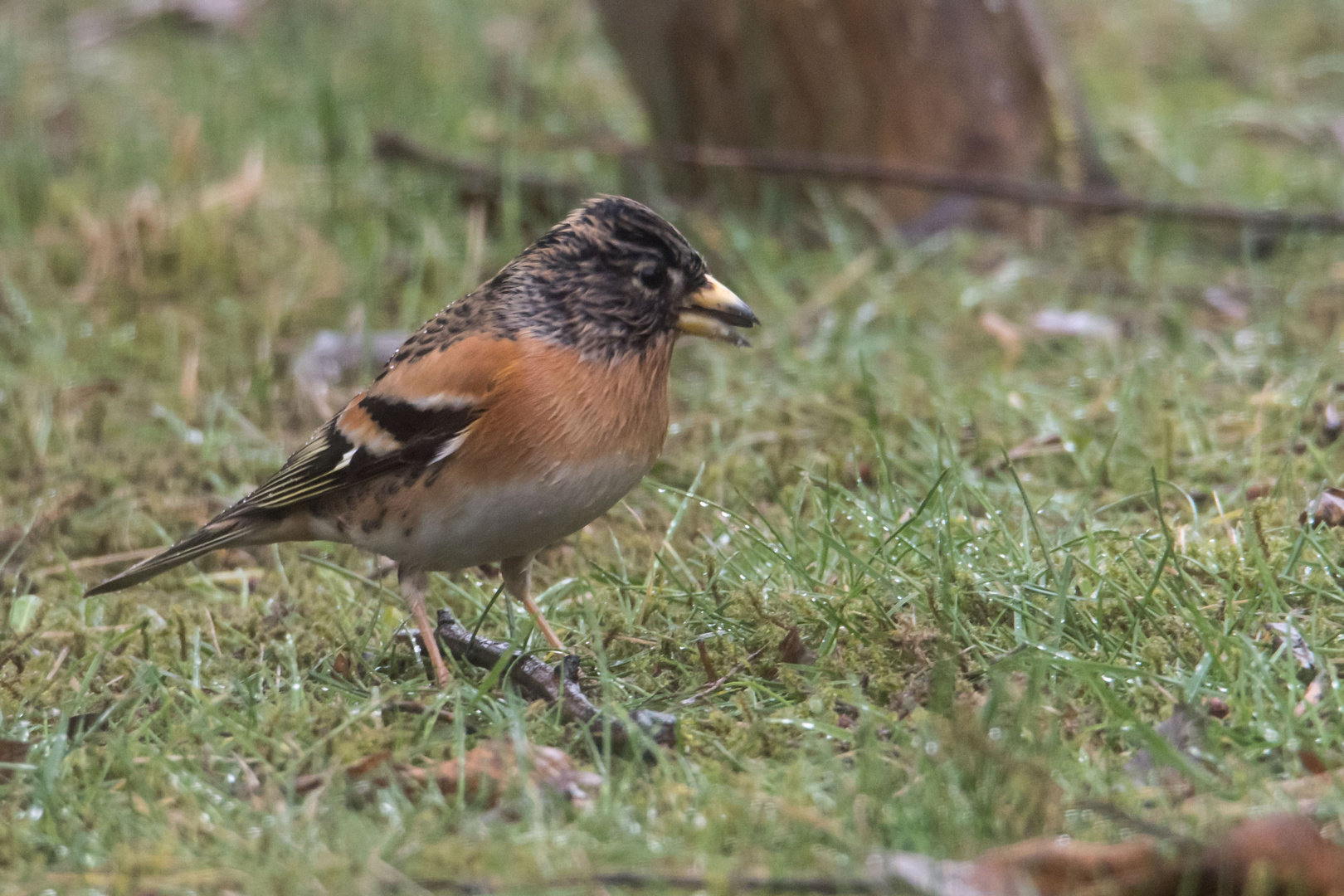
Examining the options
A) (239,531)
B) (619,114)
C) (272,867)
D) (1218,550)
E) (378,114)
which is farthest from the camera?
(619,114)

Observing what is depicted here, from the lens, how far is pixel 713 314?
139 inches

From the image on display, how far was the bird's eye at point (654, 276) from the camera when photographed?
3.48 m

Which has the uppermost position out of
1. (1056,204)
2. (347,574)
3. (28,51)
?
(28,51)

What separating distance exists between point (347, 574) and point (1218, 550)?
6.92 ft

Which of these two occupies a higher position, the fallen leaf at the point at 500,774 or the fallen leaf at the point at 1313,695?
the fallen leaf at the point at 1313,695

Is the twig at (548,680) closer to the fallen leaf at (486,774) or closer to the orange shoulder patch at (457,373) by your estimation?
the fallen leaf at (486,774)

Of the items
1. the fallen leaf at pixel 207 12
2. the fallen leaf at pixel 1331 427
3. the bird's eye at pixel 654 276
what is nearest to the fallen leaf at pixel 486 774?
the bird's eye at pixel 654 276

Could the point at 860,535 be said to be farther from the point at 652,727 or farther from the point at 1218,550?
the point at 652,727

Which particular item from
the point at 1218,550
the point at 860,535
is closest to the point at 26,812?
the point at 860,535

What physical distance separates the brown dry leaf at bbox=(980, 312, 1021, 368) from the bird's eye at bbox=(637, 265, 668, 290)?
211cm

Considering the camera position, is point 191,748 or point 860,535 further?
point 860,535

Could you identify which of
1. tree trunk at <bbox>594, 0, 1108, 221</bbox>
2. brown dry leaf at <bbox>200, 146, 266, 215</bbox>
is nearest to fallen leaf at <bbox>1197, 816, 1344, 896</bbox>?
tree trunk at <bbox>594, 0, 1108, 221</bbox>

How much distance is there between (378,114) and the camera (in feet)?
21.9

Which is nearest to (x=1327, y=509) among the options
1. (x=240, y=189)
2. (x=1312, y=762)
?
(x=1312, y=762)
